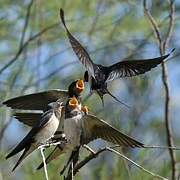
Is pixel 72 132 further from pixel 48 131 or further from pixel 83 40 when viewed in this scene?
pixel 83 40

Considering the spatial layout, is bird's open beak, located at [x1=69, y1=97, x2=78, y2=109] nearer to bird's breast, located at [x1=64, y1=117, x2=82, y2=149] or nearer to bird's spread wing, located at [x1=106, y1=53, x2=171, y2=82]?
bird's breast, located at [x1=64, y1=117, x2=82, y2=149]

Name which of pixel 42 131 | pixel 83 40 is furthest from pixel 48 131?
pixel 83 40

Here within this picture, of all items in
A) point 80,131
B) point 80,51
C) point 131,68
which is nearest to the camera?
point 80,51

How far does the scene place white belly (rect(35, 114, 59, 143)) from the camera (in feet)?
6.37

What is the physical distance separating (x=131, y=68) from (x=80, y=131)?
25cm

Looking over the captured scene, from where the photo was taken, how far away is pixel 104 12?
4.00 m

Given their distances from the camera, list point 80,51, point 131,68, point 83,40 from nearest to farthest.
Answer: point 80,51, point 131,68, point 83,40

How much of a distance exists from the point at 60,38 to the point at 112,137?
7.64ft

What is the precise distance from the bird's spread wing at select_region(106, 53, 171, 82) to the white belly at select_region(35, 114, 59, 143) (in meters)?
0.23

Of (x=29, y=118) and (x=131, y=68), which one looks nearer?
(x=131, y=68)

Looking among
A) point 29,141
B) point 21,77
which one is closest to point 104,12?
point 21,77

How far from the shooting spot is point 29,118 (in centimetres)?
202

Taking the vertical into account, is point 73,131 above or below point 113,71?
below

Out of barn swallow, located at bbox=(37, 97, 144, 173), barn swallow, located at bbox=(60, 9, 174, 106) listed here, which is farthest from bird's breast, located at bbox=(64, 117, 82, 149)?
barn swallow, located at bbox=(60, 9, 174, 106)
